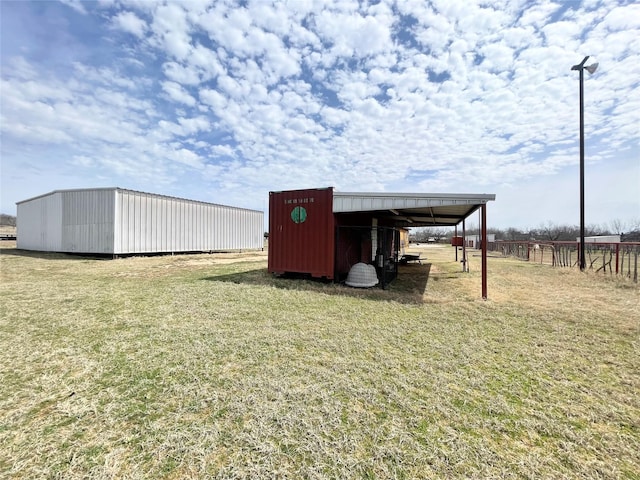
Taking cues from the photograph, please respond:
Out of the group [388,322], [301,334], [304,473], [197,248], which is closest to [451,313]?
[388,322]

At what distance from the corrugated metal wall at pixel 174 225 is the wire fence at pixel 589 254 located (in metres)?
21.8

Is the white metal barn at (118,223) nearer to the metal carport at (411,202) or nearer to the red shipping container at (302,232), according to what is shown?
the red shipping container at (302,232)

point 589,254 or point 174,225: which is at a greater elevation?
point 174,225

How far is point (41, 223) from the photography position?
2006 centimetres

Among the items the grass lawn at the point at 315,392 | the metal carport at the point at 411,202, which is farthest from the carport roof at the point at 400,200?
the grass lawn at the point at 315,392

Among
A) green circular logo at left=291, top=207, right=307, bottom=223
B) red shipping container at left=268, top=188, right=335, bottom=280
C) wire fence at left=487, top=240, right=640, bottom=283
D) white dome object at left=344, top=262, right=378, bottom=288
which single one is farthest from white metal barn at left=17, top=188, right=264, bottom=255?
wire fence at left=487, top=240, right=640, bottom=283

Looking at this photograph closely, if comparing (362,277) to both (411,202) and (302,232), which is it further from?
(411,202)

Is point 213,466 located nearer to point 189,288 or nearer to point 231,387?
point 231,387

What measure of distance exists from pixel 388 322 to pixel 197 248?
18912 millimetres

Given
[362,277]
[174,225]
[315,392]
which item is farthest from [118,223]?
[315,392]

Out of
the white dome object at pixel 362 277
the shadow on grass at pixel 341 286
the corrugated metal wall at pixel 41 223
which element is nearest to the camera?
the shadow on grass at pixel 341 286

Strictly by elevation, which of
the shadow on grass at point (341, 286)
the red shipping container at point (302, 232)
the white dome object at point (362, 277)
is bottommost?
the shadow on grass at point (341, 286)

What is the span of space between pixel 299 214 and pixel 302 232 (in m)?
0.60

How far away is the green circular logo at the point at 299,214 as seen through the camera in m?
9.52
